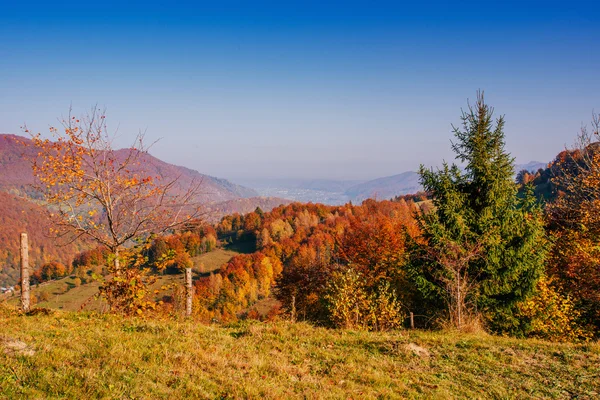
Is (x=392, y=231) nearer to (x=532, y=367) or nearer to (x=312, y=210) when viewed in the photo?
(x=532, y=367)

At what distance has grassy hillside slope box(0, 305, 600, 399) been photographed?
546 centimetres

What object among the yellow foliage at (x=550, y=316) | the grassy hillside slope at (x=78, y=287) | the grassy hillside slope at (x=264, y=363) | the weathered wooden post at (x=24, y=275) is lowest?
the grassy hillside slope at (x=78, y=287)

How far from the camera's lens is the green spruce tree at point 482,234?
683 inches

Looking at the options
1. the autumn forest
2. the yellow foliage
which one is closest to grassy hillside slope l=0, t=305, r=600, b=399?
the autumn forest

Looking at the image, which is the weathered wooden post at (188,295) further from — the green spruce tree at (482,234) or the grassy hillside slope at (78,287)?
the grassy hillside slope at (78,287)

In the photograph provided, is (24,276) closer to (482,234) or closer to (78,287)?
(482,234)

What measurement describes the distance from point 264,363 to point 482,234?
1511 cm

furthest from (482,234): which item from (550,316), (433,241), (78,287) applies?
(78,287)

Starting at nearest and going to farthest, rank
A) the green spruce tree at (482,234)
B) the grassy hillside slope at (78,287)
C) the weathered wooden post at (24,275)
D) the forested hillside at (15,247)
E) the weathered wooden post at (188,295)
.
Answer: the weathered wooden post at (24,275), the weathered wooden post at (188,295), the green spruce tree at (482,234), the grassy hillside slope at (78,287), the forested hillside at (15,247)

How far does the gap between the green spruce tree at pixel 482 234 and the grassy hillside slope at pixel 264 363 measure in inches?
285

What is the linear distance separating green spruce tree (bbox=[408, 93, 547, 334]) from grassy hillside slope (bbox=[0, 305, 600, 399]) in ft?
23.7

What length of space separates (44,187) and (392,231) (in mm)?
40490

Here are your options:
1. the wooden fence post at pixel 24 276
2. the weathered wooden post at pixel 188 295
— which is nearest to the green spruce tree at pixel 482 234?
the weathered wooden post at pixel 188 295

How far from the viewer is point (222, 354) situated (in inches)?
285
